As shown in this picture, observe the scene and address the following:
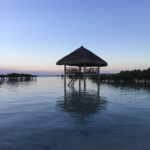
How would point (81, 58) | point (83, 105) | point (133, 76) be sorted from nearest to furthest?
point (83, 105), point (81, 58), point (133, 76)

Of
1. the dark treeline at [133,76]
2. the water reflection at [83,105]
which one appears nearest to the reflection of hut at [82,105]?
the water reflection at [83,105]

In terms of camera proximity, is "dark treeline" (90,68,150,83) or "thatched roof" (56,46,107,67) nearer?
"thatched roof" (56,46,107,67)

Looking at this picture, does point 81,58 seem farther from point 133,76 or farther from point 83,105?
point 133,76

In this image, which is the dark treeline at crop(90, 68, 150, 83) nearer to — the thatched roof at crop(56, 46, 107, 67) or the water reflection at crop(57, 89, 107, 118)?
the thatched roof at crop(56, 46, 107, 67)

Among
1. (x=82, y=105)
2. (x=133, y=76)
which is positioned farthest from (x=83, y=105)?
(x=133, y=76)

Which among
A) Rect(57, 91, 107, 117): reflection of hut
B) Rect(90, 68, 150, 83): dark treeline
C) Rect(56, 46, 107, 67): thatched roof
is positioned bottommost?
Rect(57, 91, 107, 117): reflection of hut

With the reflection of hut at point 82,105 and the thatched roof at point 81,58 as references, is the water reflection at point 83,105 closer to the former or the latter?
the reflection of hut at point 82,105

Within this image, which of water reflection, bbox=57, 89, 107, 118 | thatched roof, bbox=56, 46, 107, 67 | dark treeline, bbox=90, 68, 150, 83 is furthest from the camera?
dark treeline, bbox=90, 68, 150, 83

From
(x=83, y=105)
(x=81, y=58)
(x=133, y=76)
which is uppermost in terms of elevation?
(x=81, y=58)

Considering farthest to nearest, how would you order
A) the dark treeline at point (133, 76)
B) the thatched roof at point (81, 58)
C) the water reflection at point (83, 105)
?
the dark treeline at point (133, 76) < the thatched roof at point (81, 58) < the water reflection at point (83, 105)

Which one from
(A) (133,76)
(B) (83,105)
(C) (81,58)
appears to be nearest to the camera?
(B) (83,105)

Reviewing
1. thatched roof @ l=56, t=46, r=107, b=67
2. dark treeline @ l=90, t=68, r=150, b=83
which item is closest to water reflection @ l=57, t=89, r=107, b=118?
thatched roof @ l=56, t=46, r=107, b=67

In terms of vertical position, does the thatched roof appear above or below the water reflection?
above

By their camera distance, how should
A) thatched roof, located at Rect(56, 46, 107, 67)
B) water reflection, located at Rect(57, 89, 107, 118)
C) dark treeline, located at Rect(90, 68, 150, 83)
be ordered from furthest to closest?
dark treeline, located at Rect(90, 68, 150, 83)
thatched roof, located at Rect(56, 46, 107, 67)
water reflection, located at Rect(57, 89, 107, 118)
